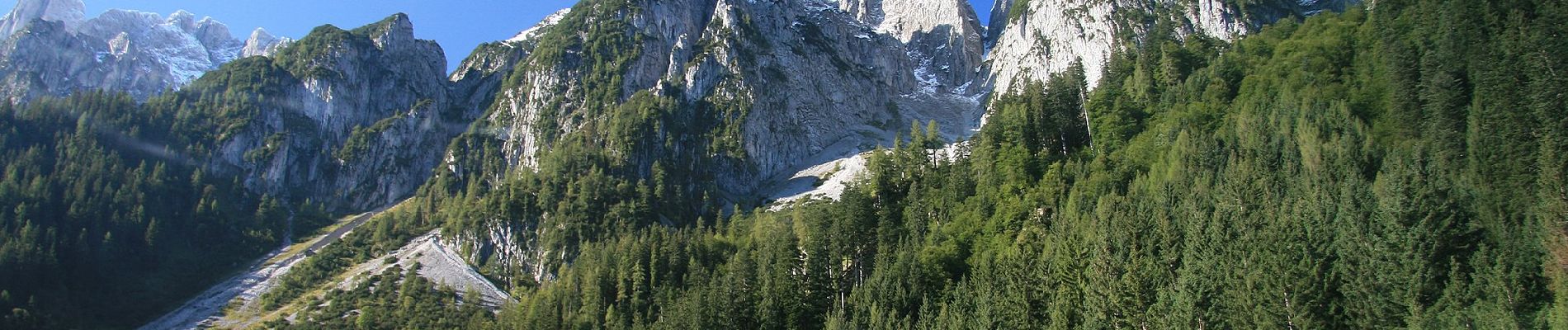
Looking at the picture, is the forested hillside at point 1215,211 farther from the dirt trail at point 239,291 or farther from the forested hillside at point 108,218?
the forested hillside at point 108,218

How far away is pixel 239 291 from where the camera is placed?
5438 inches

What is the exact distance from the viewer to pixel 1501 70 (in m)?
57.8

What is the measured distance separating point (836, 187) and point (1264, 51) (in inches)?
3269

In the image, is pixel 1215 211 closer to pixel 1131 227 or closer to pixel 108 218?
pixel 1131 227

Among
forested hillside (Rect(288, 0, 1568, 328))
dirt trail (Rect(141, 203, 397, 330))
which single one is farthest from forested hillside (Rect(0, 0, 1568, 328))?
dirt trail (Rect(141, 203, 397, 330))

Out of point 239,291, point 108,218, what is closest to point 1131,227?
point 239,291

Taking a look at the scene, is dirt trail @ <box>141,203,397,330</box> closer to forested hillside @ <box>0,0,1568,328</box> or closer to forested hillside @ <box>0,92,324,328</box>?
forested hillside @ <box>0,92,324,328</box>

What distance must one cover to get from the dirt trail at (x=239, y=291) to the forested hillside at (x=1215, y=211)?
6082cm

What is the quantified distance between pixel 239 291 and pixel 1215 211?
140665 millimetres

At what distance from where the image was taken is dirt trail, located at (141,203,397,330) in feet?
414

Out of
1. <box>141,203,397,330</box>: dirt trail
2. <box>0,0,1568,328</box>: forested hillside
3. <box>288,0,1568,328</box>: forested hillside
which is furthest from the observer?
<box>141,203,397,330</box>: dirt trail

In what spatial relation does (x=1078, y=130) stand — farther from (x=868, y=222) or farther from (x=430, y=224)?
(x=430, y=224)

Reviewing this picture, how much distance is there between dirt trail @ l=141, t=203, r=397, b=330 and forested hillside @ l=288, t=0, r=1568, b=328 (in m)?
60.8

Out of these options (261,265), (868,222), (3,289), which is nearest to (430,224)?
(261,265)
